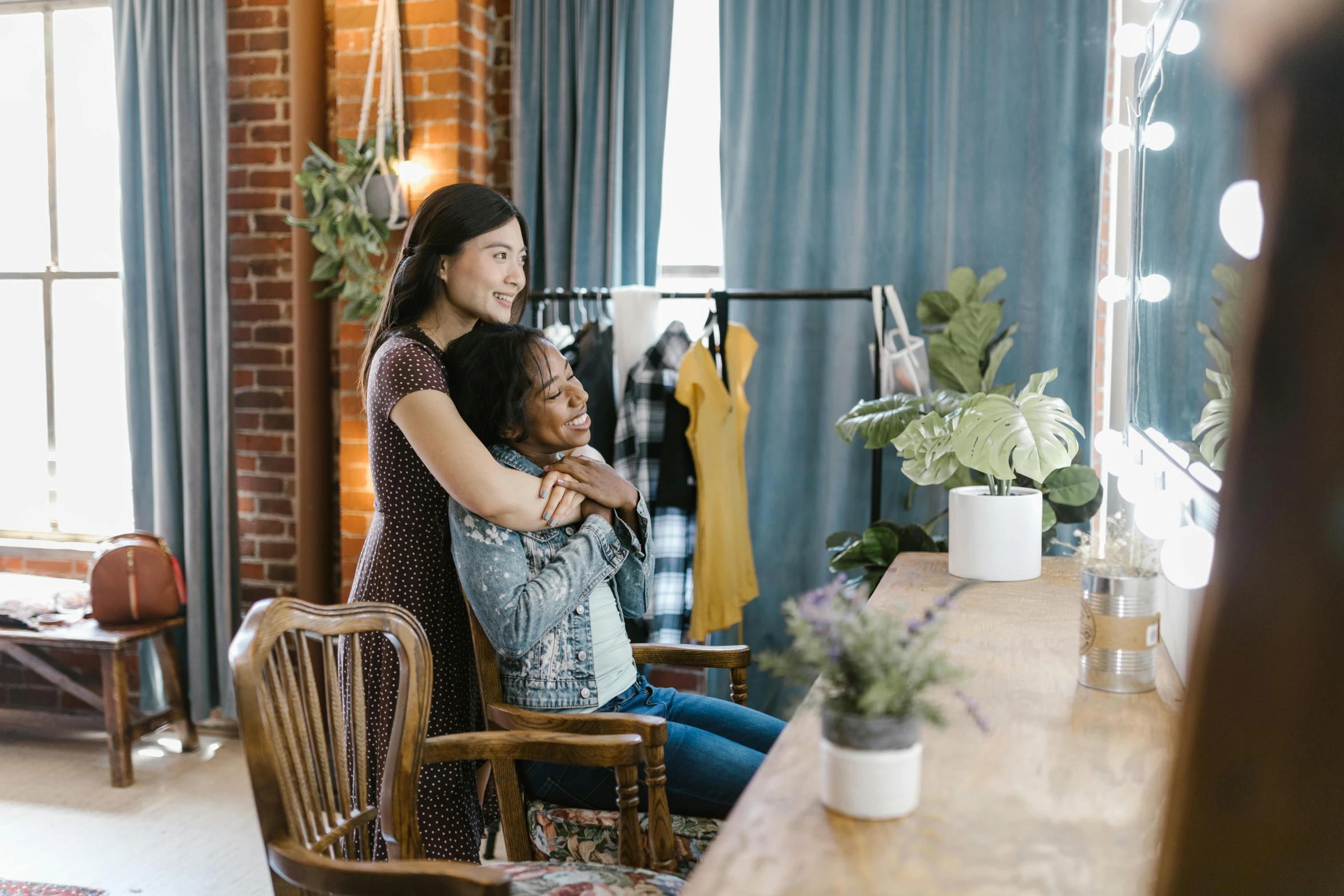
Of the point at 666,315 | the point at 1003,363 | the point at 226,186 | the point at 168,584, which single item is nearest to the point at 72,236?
the point at 226,186

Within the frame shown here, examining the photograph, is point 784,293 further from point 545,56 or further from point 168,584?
point 168,584

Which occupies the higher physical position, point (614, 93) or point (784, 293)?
point (614, 93)

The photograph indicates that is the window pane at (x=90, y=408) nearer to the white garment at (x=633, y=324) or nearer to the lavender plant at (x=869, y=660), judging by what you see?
the white garment at (x=633, y=324)

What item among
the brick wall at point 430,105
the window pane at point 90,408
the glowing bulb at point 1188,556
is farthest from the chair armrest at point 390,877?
the window pane at point 90,408

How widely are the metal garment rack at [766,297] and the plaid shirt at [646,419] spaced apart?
0.15m

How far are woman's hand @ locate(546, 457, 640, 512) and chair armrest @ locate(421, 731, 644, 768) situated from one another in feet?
1.27

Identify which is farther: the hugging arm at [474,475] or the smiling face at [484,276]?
the smiling face at [484,276]

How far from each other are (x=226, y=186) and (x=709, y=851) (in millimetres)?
3266

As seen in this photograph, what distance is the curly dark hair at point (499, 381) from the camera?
175cm

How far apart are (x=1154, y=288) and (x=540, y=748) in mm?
1251

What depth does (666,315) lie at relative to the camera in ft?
11.0

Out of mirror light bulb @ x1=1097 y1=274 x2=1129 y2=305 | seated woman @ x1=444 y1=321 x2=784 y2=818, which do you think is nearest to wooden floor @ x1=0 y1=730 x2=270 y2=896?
seated woman @ x1=444 y1=321 x2=784 y2=818

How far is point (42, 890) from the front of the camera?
2.50 m

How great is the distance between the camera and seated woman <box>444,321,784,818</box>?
1586 millimetres
